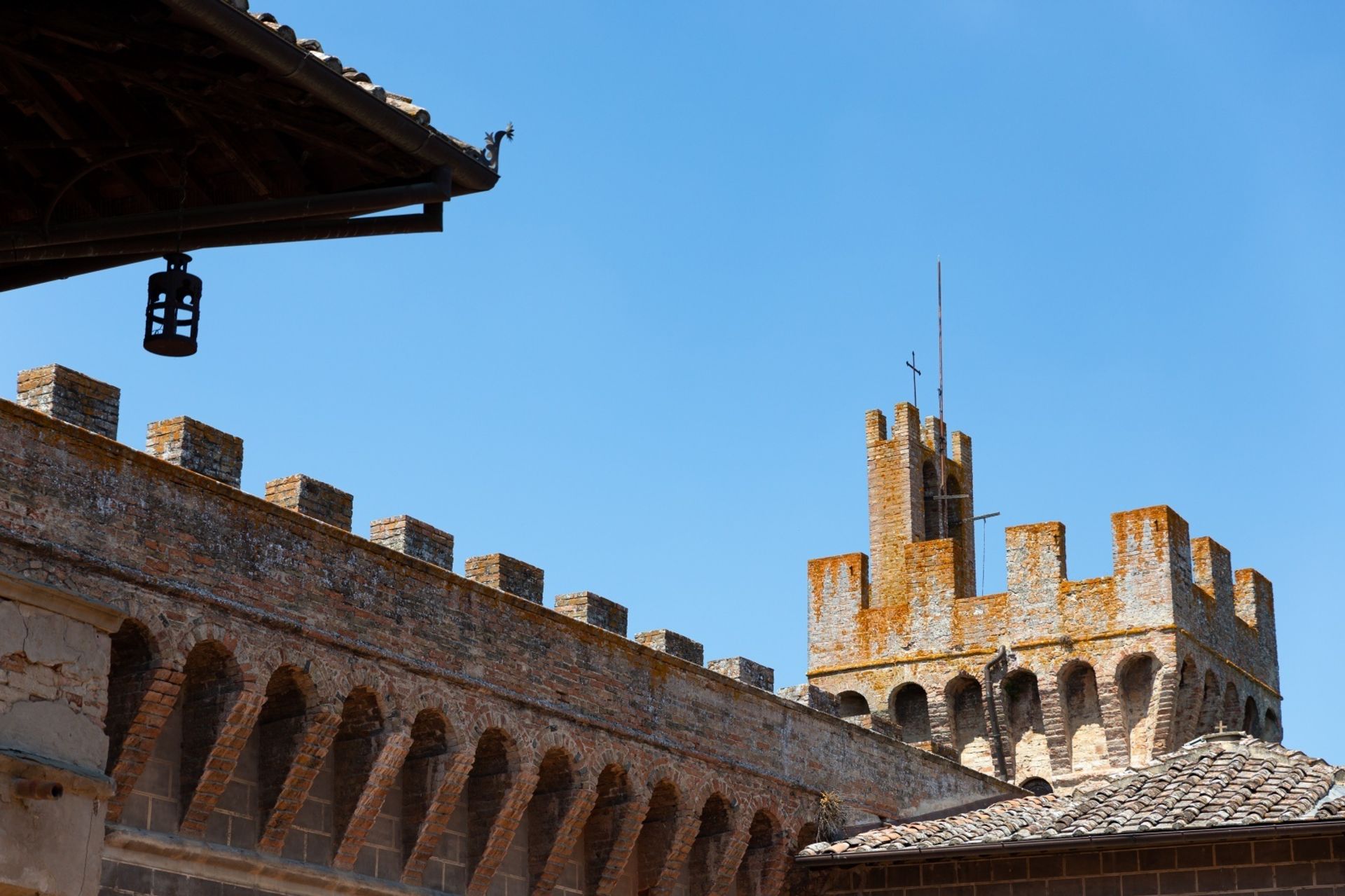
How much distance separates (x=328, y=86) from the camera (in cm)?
916

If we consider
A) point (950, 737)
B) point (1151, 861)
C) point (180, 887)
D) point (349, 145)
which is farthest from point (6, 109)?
point (950, 737)

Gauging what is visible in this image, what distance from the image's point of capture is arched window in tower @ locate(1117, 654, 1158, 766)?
28.8 meters

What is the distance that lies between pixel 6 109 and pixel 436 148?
80.4 inches

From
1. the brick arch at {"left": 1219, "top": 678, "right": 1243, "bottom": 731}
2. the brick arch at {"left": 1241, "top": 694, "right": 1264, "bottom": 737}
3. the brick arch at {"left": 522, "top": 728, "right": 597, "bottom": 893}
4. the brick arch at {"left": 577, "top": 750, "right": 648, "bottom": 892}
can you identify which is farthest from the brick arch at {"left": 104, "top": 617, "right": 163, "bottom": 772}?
the brick arch at {"left": 1241, "top": 694, "right": 1264, "bottom": 737}

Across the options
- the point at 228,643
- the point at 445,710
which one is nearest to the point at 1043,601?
the point at 445,710

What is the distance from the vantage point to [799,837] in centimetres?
2222

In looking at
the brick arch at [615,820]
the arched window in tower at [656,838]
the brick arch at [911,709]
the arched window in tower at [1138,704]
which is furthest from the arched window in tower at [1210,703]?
the brick arch at [615,820]

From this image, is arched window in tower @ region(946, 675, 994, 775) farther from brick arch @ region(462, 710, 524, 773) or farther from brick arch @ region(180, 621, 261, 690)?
brick arch @ region(180, 621, 261, 690)

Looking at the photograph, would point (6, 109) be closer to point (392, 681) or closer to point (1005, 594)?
point (392, 681)

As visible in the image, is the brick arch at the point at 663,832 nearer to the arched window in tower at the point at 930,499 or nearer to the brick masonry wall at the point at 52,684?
the brick masonry wall at the point at 52,684

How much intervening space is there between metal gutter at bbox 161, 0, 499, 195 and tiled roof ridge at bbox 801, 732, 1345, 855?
497 inches

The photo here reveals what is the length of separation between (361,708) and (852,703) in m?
15.1

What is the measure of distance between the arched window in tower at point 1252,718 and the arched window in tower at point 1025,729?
11.5 feet

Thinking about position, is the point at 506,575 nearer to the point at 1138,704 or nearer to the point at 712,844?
the point at 712,844
